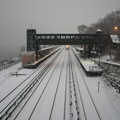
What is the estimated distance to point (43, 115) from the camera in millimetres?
11477

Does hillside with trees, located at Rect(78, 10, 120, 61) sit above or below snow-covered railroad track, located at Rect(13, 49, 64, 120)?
above

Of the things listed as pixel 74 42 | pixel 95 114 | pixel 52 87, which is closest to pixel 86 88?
pixel 52 87

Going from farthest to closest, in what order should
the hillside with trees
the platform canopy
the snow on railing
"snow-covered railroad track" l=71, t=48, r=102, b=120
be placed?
1. the hillside with trees
2. the platform canopy
3. the snow on railing
4. "snow-covered railroad track" l=71, t=48, r=102, b=120

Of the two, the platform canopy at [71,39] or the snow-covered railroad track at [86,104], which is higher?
the platform canopy at [71,39]

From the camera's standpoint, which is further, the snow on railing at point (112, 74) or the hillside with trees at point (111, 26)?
the hillside with trees at point (111, 26)

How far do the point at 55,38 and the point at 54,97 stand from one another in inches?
1035

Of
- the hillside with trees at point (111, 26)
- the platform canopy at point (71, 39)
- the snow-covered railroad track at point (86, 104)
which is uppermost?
the hillside with trees at point (111, 26)

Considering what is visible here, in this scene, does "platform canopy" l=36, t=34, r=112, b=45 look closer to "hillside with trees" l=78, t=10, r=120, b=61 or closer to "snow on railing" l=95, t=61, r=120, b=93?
"hillside with trees" l=78, t=10, r=120, b=61

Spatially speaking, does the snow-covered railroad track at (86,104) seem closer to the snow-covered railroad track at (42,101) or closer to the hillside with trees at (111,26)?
the snow-covered railroad track at (42,101)

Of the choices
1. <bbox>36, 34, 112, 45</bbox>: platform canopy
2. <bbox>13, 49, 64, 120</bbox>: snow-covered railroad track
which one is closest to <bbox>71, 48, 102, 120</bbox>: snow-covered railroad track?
<bbox>13, 49, 64, 120</bbox>: snow-covered railroad track

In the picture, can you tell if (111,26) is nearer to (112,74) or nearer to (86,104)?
(112,74)

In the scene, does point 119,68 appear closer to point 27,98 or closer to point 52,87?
point 52,87

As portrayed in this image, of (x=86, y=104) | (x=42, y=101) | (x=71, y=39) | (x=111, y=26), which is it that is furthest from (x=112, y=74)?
(x=111, y=26)

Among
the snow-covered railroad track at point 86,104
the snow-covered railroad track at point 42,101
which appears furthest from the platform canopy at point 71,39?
the snow-covered railroad track at point 86,104
